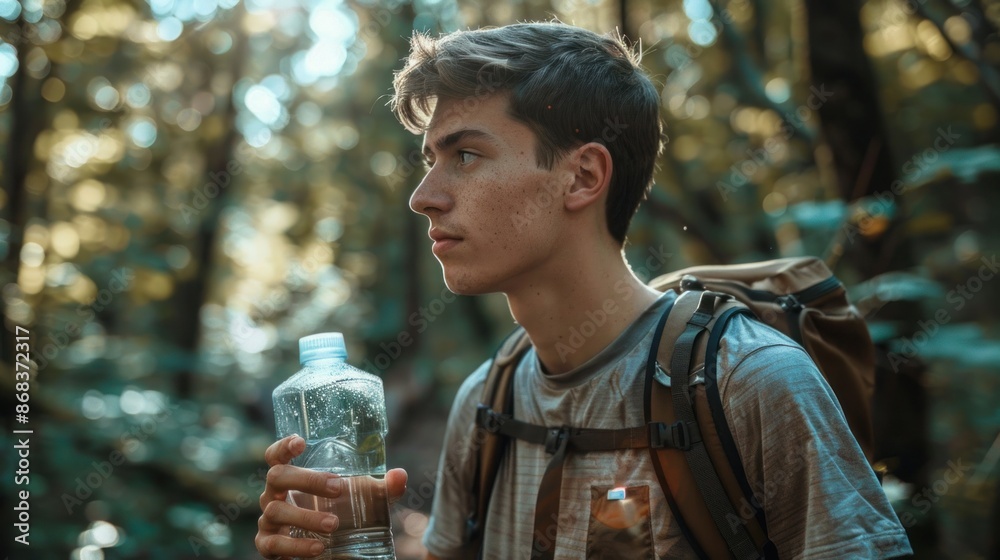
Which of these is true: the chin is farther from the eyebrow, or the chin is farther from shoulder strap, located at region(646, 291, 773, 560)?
shoulder strap, located at region(646, 291, 773, 560)

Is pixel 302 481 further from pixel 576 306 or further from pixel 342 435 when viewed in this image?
pixel 576 306

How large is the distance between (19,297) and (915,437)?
5.67 metres

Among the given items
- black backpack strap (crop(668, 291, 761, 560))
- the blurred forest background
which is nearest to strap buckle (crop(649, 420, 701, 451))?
black backpack strap (crop(668, 291, 761, 560))

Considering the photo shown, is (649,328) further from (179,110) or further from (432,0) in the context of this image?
(179,110)

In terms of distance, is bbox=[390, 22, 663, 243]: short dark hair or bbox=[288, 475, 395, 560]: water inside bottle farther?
bbox=[390, 22, 663, 243]: short dark hair

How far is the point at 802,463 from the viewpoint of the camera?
7.09 feet

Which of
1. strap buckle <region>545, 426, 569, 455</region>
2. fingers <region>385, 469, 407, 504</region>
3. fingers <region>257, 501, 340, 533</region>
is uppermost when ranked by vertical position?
strap buckle <region>545, 426, 569, 455</region>

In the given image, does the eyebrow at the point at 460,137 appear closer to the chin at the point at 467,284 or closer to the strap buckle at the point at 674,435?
the chin at the point at 467,284

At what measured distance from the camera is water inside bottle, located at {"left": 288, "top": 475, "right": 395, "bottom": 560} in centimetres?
251

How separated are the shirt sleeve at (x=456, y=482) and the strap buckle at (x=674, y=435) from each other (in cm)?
85

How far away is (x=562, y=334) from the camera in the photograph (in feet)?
9.14

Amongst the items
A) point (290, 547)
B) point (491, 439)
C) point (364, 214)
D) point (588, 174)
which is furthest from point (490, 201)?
point (364, 214)

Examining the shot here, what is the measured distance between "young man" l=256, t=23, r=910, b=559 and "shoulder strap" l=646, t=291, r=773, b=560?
0.18ft

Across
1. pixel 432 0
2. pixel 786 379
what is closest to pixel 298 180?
pixel 432 0
